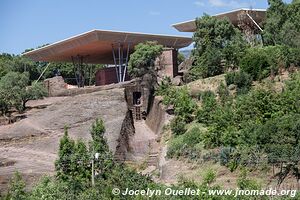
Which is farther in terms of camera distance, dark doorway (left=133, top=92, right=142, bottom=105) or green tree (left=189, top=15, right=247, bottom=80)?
dark doorway (left=133, top=92, right=142, bottom=105)

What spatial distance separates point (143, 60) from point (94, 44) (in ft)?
15.9

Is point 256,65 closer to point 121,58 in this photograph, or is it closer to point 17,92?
point 121,58

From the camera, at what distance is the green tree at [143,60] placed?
1188 inches

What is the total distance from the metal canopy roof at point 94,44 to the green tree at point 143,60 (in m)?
2.82

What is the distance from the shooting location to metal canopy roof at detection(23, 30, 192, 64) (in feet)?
107

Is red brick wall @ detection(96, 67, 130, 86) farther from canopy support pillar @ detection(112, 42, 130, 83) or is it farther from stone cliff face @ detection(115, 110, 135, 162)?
stone cliff face @ detection(115, 110, 135, 162)

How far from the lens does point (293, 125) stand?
18484 mm

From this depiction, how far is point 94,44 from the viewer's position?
33906 mm

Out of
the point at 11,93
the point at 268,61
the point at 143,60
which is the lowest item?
the point at 11,93

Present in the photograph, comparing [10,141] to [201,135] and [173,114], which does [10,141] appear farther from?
[201,135]

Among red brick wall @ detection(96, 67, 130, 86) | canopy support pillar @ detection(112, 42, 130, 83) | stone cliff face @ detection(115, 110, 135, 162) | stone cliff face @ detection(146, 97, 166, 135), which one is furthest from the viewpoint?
red brick wall @ detection(96, 67, 130, 86)

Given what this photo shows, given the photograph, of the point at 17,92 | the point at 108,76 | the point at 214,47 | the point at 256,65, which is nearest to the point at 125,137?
the point at 256,65

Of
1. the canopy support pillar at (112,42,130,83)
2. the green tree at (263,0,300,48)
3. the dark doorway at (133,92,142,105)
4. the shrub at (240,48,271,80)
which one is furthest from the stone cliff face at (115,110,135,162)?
the green tree at (263,0,300,48)

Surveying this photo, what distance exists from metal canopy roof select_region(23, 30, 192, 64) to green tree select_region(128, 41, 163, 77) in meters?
2.82
